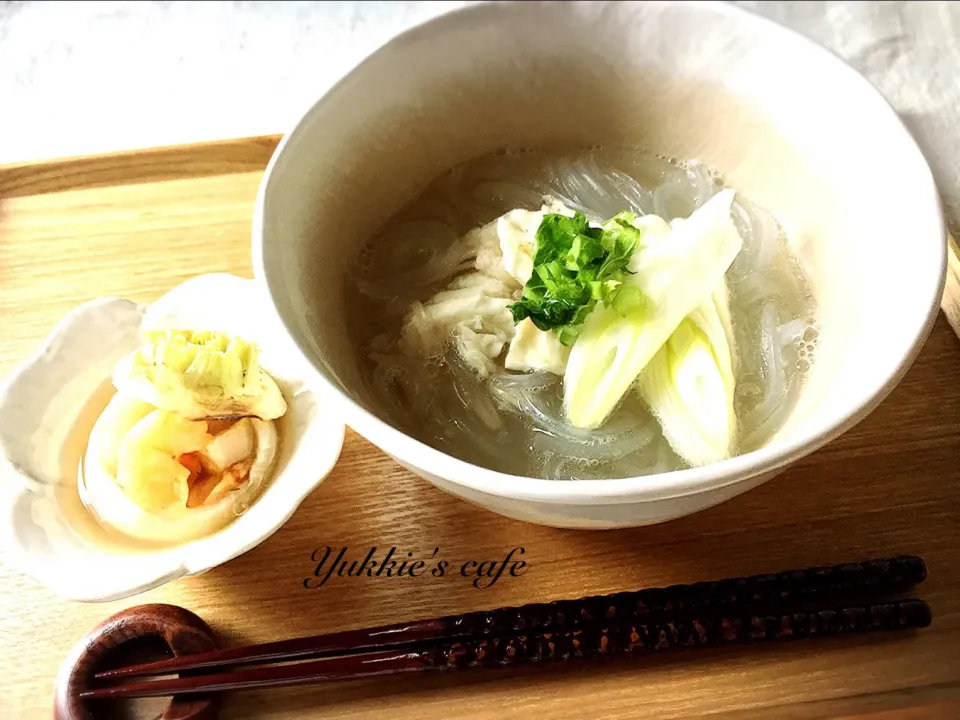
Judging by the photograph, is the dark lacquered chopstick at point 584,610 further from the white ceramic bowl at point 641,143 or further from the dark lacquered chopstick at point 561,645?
the white ceramic bowl at point 641,143

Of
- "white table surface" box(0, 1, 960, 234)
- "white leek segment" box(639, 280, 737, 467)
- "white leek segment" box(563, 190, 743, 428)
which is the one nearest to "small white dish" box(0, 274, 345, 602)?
"white leek segment" box(563, 190, 743, 428)

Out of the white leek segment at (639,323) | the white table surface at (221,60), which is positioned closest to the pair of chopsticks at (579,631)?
the white leek segment at (639,323)

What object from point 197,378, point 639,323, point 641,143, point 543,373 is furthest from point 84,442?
point 641,143

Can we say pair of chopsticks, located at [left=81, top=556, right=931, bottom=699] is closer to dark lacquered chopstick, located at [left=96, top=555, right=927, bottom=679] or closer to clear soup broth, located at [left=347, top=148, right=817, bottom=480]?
dark lacquered chopstick, located at [left=96, top=555, right=927, bottom=679]

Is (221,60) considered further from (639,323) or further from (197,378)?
(639,323)

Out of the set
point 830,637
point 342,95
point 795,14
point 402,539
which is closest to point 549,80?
point 342,95
